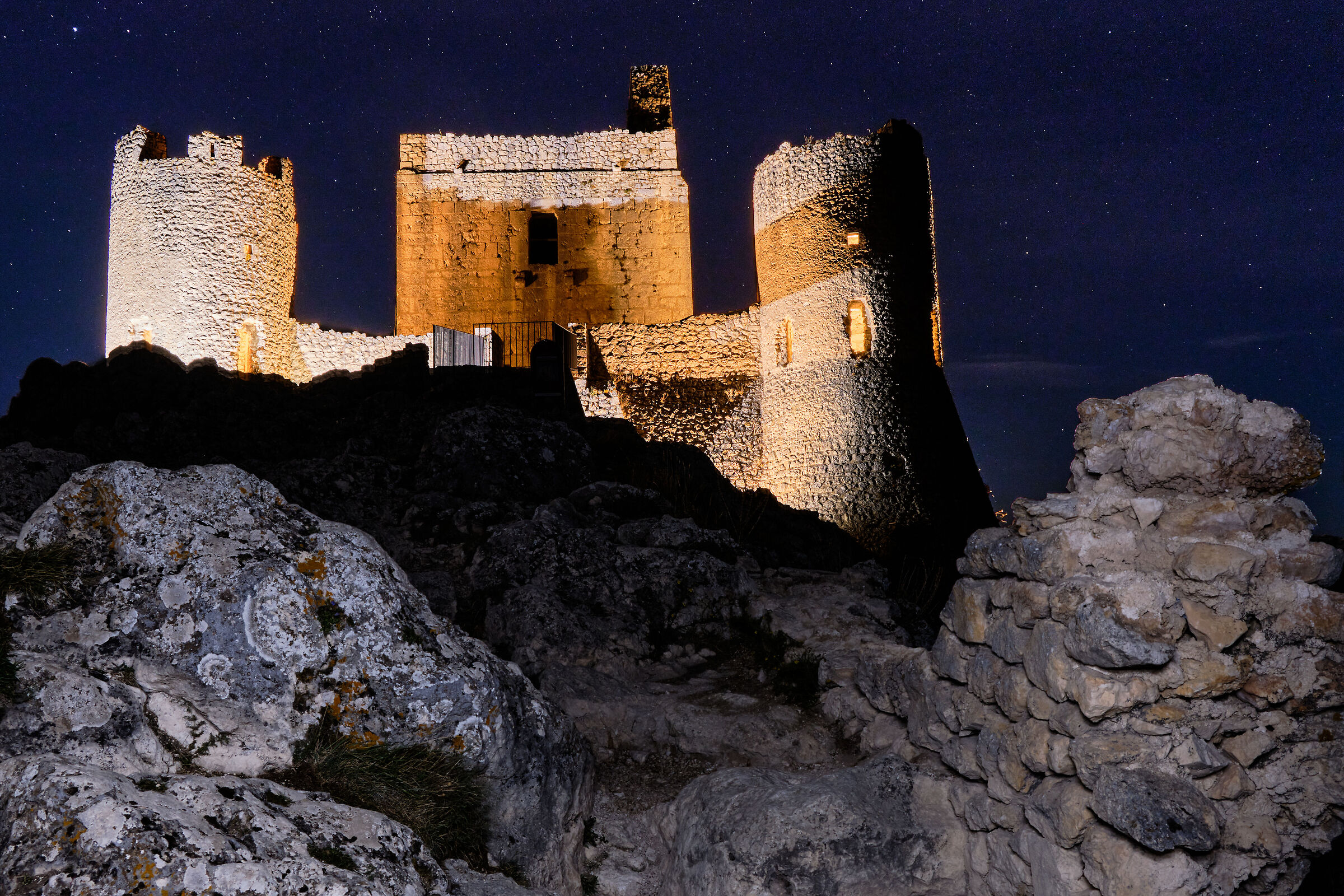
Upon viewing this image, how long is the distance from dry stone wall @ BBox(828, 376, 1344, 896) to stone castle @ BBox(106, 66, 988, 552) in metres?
11.7

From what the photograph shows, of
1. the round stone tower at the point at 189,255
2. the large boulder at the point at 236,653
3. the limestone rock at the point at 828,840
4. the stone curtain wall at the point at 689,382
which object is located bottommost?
the limestone rock at the point at 828,840

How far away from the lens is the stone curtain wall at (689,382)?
1723 cm

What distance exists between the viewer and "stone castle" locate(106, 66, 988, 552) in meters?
15.8

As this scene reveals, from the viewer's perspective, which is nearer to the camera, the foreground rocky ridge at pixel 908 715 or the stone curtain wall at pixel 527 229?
the foreground rocky ridge at pixel 908 715

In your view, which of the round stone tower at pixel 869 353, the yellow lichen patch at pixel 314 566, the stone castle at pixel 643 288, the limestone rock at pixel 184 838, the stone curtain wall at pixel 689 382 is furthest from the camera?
the stone curtain wall at pixel 689 382

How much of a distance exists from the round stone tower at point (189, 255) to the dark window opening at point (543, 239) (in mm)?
6009

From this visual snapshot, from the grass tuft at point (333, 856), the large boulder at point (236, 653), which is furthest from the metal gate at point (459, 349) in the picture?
the grass tuft at point (333, 856)

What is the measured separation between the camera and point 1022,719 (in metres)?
3.84

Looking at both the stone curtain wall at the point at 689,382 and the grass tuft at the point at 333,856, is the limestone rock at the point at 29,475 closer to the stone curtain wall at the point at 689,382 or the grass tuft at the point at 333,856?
the grass tuft at the point at 333,856

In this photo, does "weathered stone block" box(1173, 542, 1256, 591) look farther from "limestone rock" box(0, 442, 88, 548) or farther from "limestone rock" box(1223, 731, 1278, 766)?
"limestone rock" box(0, 442, 88, 548)

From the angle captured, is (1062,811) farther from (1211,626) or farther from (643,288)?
(643,288)

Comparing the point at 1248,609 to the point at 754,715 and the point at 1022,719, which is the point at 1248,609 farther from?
the point at 754,715

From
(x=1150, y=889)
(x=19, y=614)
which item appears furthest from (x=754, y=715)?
(x=19, y=614)

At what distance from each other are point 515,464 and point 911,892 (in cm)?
717
